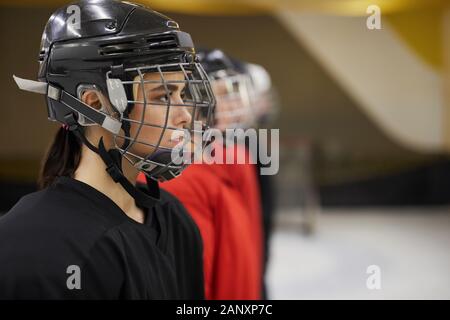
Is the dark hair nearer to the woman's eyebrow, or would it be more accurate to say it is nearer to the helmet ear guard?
the helmet ear guard

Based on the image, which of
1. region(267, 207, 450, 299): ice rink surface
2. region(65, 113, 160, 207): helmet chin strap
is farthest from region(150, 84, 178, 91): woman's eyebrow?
region(267, 207, 450, 299): ice rink surface

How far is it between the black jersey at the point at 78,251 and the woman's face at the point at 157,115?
0.13 metres

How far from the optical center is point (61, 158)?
3.40 feet

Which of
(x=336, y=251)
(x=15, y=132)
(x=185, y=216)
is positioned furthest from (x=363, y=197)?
(x=185, y=216)

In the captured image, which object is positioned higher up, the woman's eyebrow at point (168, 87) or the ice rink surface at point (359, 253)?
the woman's eyebrow at point (168, 87)

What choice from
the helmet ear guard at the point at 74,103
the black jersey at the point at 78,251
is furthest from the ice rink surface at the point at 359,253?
the helmet ear guard at the point at 74,103

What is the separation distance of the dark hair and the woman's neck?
0.01 meters

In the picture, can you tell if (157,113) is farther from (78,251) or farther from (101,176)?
(78,251)

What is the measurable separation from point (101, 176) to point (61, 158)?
0.10 metres

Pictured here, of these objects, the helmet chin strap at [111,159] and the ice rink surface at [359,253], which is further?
the ice rink surface at [359,253]

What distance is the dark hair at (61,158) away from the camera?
1.02m

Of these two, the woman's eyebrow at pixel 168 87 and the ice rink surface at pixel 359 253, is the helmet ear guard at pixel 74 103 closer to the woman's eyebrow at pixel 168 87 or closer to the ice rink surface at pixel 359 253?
the woman's eyebrow at pixel 168 87

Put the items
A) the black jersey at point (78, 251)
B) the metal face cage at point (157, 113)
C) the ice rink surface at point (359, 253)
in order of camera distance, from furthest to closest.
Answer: the ice rink surface at point (359, 253) < the metal face cage at point (157, 113) < the black jersey at point (78, 251)

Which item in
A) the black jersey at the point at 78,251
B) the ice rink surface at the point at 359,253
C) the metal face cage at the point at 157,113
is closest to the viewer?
the black jersey at the point at 78,251
